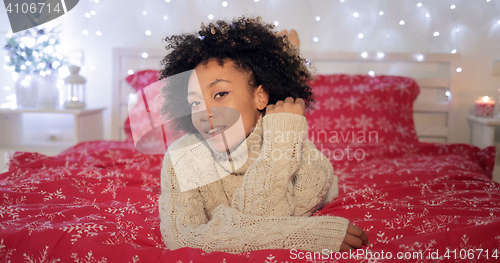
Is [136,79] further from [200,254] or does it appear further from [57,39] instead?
[200,254]

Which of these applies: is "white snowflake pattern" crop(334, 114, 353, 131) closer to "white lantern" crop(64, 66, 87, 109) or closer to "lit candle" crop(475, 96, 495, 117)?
"lit candle" crop(475, 96, 495, 117)

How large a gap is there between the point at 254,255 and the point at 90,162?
115cm

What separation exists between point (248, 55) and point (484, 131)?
6.22 feet

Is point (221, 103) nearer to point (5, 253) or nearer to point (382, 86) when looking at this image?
point (5, 253)

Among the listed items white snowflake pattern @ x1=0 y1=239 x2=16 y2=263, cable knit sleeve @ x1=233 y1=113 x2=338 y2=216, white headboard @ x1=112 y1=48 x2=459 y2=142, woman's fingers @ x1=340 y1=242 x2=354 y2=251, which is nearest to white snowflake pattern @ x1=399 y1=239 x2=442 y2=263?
woman's fingers @ x1=340 y1=242 x2=354 y2=251

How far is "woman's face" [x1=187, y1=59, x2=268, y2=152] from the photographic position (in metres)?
0.89

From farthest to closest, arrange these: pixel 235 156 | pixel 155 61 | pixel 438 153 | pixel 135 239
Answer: pixel 155 61
pixel 438 153
pixel 235 156
pixel 135 239

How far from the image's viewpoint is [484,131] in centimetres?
222

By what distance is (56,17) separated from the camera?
98.9 inches

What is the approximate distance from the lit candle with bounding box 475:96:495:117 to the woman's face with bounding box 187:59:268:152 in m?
1.91

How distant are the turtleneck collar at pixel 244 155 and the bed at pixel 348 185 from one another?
0.82 feet

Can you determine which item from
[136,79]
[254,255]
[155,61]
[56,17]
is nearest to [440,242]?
[254,255]

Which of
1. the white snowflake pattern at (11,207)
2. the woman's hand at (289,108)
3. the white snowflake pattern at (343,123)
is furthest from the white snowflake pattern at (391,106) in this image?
the white snowflake pattern at (11,207)

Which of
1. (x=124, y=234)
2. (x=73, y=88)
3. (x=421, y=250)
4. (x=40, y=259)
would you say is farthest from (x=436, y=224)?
(x=73, y=88)
